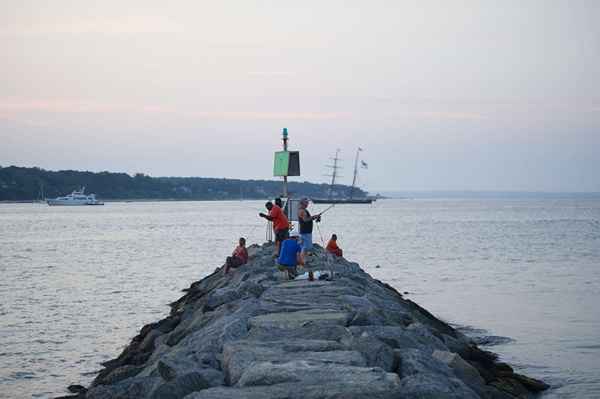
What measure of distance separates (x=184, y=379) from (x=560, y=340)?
9.07 m

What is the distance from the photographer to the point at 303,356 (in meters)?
6.61

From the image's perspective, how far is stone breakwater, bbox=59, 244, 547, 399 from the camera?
5832mm

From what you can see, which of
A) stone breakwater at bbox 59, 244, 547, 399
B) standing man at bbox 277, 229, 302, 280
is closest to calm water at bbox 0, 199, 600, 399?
stone breakwater at bbox 59, 244, 547, 399

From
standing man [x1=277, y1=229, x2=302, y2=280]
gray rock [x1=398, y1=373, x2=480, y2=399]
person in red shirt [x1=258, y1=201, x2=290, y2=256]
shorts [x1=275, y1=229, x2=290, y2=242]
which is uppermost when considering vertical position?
person in red shirt [x1=258, y1=201, x2=290, y2=256]

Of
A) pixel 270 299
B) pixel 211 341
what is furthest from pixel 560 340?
pixel 211 341

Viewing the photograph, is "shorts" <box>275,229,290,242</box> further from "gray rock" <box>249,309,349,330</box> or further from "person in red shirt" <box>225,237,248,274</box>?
"gray rock" <box>249,309,349,330</box>

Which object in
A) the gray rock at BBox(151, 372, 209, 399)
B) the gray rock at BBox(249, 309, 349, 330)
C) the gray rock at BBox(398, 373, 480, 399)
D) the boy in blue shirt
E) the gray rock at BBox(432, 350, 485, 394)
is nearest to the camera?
the gray rock at BBox(398, 373, 480, 399)

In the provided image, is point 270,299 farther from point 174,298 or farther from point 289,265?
point 174,298

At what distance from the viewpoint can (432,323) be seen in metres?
13.2

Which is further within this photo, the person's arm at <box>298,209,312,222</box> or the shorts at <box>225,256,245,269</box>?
the shorts at <box>225,256,245,269</box>

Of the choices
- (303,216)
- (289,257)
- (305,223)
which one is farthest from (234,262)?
(289,257)

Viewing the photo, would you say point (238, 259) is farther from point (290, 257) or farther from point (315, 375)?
point (315, 375)

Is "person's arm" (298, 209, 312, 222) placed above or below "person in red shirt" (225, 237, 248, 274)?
above

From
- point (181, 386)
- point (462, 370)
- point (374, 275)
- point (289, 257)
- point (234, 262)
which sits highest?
point (289, 257)
